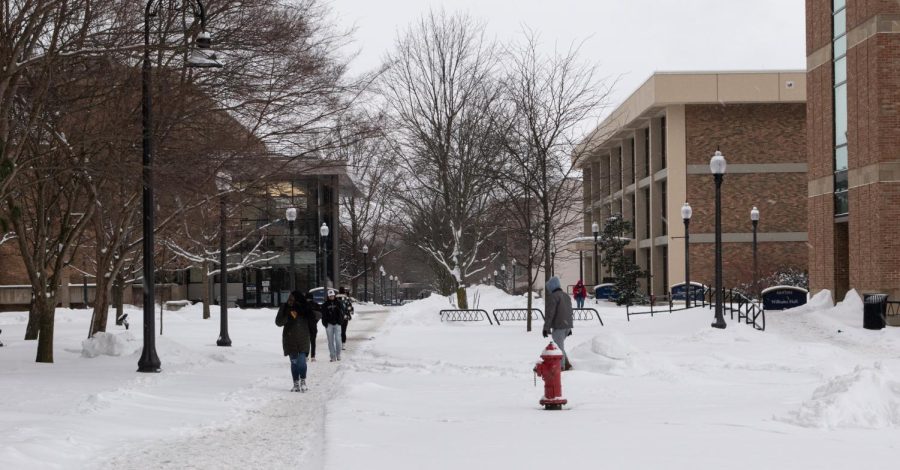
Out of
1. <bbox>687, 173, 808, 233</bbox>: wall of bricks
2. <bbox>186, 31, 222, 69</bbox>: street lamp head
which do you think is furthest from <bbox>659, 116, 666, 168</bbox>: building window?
<bbox>186, 31, 222, 69</bbox>: street lamp head

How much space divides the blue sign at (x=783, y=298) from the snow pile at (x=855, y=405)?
2536 cm

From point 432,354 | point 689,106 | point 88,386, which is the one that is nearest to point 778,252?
point 689,106

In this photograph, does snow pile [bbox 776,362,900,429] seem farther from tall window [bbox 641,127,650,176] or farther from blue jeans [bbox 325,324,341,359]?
tall window [bbox 641,127,650,176]

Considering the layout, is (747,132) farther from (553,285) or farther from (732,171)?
(553,285)

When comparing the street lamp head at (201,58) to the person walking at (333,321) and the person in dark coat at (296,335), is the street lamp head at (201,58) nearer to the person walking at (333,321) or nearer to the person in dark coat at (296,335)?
the person in dark coat at (296,335)

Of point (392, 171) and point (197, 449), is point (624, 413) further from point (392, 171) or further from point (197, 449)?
point (392, 171)

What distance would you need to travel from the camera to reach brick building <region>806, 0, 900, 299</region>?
32000 mm

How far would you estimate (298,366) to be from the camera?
15.8 m

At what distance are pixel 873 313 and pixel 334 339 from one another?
1632 cm

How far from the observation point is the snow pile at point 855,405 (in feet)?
34.0

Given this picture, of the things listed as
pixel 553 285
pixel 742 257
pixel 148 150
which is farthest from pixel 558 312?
pixel 742 257

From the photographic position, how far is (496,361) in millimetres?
20359

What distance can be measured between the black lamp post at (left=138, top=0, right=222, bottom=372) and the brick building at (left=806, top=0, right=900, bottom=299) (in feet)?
72.9

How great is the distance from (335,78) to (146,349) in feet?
19.3
